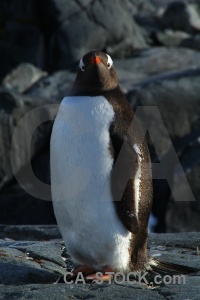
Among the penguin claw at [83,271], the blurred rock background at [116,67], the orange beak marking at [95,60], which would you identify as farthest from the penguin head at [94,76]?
the blurred rock background at [116,67]

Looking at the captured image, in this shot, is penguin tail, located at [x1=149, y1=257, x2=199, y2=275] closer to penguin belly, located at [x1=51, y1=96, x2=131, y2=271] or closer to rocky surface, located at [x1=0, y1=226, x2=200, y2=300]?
rocky surface, located at [x1=0, y1=226, x2=200, y2=300]

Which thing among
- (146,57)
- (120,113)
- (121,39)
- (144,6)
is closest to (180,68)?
(146,57)

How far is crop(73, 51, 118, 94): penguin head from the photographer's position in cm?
520

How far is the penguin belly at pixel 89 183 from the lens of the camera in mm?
5008

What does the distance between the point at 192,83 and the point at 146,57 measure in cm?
291

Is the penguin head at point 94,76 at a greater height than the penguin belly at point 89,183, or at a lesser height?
greater

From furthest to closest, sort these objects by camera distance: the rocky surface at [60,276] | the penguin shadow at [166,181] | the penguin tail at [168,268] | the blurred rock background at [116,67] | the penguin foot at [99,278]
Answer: the blurred rock background at [116,67] → the penguin shadow at [166,181] → the penguin tail at [168,268] → the penguin foot at [99,278] → the rocky surface at [60,276]

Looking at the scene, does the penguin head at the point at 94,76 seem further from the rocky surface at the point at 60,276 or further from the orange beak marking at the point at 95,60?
the rocky surface at the point at 60,276

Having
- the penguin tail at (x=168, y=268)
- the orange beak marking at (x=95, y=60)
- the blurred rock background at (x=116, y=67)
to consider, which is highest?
the orange beak marking at (x=95, y=60)

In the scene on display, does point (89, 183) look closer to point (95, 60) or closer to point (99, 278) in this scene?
point (99, 278)

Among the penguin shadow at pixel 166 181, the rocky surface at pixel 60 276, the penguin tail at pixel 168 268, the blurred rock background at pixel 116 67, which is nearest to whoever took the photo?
the rocky surface at pixel 60 276

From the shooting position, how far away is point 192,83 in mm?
13906

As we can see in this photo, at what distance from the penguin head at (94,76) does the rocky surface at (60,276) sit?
→ 1192 millimetres

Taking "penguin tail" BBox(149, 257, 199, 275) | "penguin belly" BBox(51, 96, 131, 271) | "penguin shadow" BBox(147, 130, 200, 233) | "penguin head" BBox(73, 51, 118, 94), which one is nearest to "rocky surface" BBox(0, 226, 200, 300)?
"penguin tail" BBox(149, 257, 199, 275)
